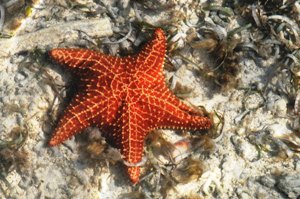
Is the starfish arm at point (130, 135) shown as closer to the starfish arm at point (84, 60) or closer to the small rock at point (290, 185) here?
the starfish arm at point (84, 60)

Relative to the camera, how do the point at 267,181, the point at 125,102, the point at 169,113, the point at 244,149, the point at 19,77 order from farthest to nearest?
the point at 19,77, the point at 244,149, the point at 267,181, the point at 169,113, the point at 125,102

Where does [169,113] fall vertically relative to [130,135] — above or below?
above

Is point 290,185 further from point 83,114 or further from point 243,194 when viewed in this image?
point 83,114

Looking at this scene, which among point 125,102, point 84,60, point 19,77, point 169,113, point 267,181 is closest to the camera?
point 125,102

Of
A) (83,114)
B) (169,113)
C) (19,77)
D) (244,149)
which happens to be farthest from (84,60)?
(244,149)

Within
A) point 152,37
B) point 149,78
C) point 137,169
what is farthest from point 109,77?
point 137,169

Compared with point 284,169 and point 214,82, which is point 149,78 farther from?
point 284,169

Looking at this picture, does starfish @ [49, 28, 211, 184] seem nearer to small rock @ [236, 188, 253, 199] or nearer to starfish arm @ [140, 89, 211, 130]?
starfish arm @ [140, 89, 211, 130]
